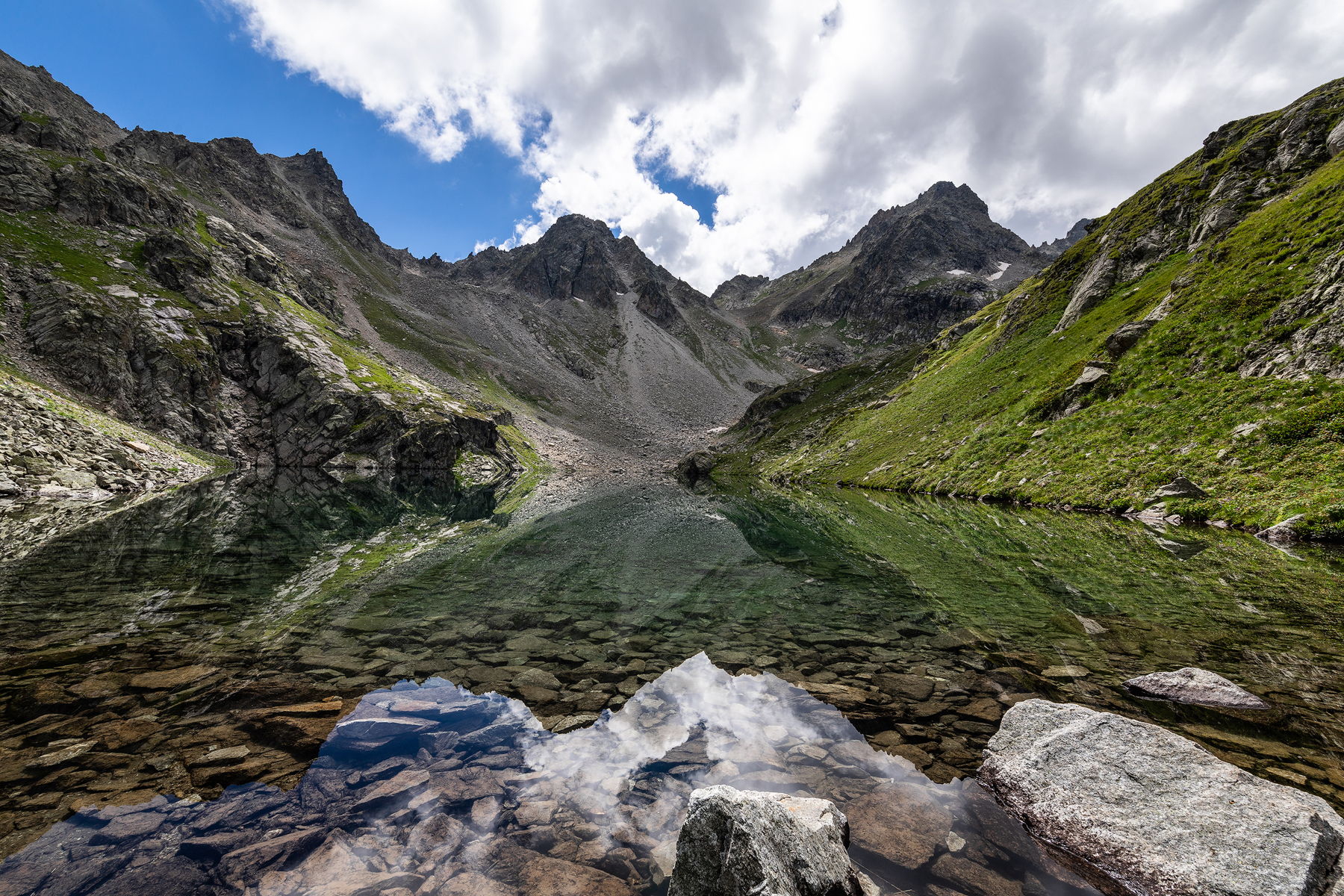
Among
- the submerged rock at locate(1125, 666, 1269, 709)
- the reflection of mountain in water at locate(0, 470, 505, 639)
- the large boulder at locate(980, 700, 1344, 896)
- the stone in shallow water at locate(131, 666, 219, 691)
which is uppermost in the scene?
the submerged rock at locate(1125, 666, 1269, 709)

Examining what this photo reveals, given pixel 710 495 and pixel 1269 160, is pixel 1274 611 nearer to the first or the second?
pixel 710 495

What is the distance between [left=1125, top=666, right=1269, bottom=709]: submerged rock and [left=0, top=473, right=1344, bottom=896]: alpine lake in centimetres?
33

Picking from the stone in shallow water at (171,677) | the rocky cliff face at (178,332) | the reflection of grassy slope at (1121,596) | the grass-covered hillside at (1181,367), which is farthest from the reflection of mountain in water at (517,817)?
the rocky cliff face at (178,332)

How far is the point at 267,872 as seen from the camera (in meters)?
5.27

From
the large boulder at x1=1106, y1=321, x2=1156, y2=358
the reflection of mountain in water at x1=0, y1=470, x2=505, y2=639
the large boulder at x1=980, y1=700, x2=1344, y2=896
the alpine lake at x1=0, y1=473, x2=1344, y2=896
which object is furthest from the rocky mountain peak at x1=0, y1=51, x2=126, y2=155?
the large boulder at x1=1106, y1=321, x2=1156, y2=358

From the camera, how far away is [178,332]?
80.9 meters

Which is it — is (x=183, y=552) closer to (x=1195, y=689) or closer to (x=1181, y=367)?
(x=1195, y=689)

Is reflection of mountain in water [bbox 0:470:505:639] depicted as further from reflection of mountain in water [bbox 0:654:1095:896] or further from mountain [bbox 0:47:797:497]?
mountain [bbox 0:47:797:497]

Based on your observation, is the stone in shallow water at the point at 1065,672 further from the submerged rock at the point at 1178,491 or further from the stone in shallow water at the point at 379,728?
the submerged rock at the point at 1178,491

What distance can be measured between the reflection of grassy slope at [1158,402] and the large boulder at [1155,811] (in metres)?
24.9

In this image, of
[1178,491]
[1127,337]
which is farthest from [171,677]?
[1127,337]

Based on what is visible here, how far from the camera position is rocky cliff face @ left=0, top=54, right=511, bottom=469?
69250 millimetres

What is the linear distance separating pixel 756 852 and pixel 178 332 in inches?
4492

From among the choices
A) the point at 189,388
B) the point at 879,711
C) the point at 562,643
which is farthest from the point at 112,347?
the point at 879,711
